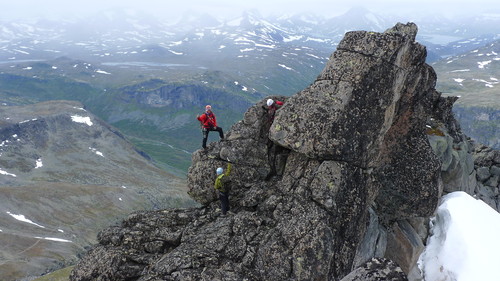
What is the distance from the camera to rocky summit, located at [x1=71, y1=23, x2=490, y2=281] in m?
22.5

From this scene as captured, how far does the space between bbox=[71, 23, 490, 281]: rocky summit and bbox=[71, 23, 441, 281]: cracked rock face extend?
8 centimetres

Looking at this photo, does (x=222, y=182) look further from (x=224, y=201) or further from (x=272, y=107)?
(x=272, y=107)

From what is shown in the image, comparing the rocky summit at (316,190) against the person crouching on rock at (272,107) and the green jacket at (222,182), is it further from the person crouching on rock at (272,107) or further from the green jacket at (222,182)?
the green jacket at (222,182)

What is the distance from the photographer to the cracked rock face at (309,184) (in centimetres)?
2241

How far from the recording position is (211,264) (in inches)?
869

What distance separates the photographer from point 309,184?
24938mm

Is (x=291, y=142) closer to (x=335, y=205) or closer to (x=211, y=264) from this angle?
Answer: (x=335, y=205)

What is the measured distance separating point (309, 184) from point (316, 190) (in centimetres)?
80

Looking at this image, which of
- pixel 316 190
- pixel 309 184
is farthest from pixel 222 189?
pixel 316 190

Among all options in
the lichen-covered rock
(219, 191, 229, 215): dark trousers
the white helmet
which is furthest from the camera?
the white helmet

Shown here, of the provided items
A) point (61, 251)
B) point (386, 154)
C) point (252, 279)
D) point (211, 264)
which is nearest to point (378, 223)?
point (386, 154)

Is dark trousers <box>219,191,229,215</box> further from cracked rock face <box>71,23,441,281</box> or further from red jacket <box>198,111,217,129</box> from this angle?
red jacket <box>198,111,217,129</box>

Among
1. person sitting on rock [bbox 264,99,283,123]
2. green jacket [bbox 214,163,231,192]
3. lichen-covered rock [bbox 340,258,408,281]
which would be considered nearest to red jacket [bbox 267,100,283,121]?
person sitting on rock [bbox 264,99,283,123]

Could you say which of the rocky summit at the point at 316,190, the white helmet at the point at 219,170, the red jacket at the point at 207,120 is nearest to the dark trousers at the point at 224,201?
the rocky summit at the point at 316,190
